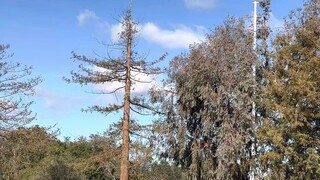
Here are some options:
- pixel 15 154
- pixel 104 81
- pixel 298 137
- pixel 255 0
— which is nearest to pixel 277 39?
pixel 255 0

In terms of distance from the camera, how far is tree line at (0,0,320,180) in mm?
20797

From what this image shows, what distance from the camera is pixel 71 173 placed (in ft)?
186

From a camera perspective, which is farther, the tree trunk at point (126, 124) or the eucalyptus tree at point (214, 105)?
the tree trunk at point (126, 124)

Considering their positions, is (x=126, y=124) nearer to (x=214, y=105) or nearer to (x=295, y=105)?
(x=214, y=105)

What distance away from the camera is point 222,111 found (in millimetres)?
24453

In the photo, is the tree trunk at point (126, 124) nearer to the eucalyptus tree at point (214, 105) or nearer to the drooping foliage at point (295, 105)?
the eucalyptus tree at point (214, 105)

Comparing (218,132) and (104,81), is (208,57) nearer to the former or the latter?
(218,132)

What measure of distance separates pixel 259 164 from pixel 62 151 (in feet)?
205

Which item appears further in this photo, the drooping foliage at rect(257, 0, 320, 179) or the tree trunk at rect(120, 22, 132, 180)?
the tree trunk at rect(120, 22, 132, 180)

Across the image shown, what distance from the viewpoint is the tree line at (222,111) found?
68.2 feet

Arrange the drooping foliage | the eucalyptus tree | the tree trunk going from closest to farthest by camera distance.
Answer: the drooping foliage → the eucalyptus tree → the tree trunk

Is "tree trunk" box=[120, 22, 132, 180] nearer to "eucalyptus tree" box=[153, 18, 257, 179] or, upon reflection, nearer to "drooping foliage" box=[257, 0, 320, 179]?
"eucalyptus tree" box=[153, 18, 257, 179]

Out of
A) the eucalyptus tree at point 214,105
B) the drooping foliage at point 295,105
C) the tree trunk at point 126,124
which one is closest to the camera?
the drooping foliage at point 295,105

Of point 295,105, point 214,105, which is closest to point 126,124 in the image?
point 214,105
